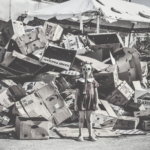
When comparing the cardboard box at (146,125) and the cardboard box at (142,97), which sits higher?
the cardboard box at (142,97)

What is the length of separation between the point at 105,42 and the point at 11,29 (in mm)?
2199

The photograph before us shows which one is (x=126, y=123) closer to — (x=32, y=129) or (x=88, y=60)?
(x=88, y=60)

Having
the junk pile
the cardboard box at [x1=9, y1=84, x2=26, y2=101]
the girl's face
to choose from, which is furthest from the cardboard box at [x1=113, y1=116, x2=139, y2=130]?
the cardboard box at [x1=9, y1=84, x2=26, y2=101]

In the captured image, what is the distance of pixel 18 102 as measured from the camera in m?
3.78

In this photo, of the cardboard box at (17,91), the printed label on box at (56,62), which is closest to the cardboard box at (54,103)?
the cardboard box at (17,91)

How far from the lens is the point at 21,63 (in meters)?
4.72

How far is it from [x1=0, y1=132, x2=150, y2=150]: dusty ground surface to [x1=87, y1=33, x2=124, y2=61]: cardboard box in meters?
2.27

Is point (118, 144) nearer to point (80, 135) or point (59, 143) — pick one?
point (80, 135)

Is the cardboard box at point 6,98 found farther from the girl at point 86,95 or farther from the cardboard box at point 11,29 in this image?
the cardboard box at point 11,29

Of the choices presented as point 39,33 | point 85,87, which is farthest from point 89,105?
point 39,33

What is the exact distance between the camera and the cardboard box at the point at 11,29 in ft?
17.1

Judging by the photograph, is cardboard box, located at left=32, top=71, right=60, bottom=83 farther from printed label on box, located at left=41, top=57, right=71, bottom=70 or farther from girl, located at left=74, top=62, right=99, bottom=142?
Answer: girl, located at left=74, top=62, right=99, bottom=142

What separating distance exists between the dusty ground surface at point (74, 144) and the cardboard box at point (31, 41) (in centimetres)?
210

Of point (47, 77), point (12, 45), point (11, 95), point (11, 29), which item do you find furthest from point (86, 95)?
point (11, 29)
